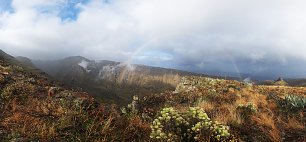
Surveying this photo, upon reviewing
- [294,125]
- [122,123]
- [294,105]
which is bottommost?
[122,123]

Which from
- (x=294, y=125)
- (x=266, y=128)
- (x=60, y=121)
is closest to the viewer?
(x=60, y=121)

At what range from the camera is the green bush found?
9.91 meters

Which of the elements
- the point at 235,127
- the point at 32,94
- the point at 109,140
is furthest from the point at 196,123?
the point at 32,94

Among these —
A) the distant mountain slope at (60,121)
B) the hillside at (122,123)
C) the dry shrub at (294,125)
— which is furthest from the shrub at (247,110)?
the distant mountain slope at (60,121)

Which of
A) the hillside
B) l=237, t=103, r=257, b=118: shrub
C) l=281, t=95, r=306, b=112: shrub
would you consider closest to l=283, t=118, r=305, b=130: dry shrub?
the hillside

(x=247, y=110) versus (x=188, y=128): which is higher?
(x=247, y=110)

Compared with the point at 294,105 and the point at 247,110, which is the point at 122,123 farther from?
the point at 294,105

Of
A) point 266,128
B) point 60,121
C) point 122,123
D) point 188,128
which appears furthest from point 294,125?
point 60,121

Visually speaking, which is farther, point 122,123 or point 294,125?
point 294,125

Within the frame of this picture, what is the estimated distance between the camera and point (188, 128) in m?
10.7

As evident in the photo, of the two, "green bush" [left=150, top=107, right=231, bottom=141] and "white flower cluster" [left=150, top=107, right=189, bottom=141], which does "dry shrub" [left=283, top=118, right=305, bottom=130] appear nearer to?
"green bush" [left=150, top=107, right=231, bottom=141]

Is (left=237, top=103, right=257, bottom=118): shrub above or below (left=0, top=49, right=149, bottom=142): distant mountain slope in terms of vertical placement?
above

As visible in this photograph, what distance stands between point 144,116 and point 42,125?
14.5 feet

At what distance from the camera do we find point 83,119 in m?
11.5
